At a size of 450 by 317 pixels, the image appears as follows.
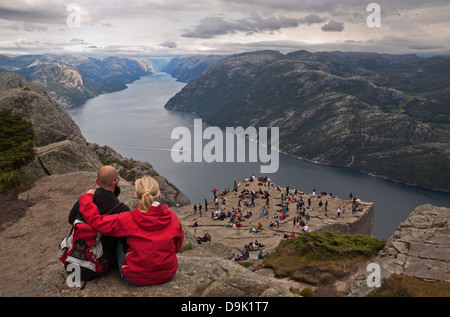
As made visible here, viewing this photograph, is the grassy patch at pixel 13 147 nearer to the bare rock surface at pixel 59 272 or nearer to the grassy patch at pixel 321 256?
the bare rock surface at pixel 59 272

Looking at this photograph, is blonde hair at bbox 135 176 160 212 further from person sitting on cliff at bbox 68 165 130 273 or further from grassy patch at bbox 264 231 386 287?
grassy patch at bbox 264 231 386 287

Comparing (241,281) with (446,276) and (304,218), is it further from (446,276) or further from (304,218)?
(304,218)

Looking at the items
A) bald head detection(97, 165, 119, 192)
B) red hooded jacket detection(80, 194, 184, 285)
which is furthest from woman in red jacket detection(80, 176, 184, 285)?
bald head detection(97, 165, 119, 192)

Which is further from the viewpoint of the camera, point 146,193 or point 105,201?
point 105,201

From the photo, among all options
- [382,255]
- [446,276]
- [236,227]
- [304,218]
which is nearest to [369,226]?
[304,218]

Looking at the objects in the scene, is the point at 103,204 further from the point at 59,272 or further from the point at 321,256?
the point at 321,256

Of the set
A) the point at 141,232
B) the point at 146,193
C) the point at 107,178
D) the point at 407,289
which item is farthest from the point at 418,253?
the point at 107,178
